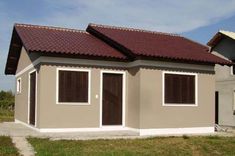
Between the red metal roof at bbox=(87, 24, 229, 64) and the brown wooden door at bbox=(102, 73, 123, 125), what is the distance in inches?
60.9

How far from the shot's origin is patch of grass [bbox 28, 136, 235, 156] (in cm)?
1179

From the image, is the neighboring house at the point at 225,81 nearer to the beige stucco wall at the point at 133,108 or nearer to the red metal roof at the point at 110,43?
the red metal roof at the point at 110,43

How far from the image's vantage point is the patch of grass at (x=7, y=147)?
1109cm

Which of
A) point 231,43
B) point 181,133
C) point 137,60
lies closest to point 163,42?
point 137,60

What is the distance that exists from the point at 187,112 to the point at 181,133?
97 centimetres

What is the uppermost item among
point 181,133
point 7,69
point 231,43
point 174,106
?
point 231,43

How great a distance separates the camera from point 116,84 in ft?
57.4

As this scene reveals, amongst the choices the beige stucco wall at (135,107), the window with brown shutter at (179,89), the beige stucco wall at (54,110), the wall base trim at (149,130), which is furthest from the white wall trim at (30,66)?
the window with brown shutter at (179,89)

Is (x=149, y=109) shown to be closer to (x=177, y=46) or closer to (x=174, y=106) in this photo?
(x=174, y=106)

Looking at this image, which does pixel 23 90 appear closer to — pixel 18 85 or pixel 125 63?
pixel 18 85

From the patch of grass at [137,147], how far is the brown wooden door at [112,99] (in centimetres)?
291

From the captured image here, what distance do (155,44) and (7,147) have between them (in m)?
8.93

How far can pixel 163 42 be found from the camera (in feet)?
64.1

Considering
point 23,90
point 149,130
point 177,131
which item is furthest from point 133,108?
point 23,90
